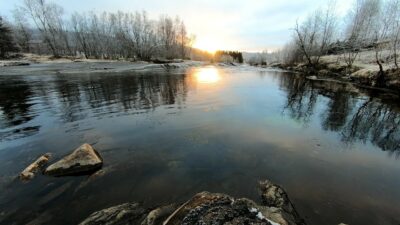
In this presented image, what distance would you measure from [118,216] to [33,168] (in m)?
3.83

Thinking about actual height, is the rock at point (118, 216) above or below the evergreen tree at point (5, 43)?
below

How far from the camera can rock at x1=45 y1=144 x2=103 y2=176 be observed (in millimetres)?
6203

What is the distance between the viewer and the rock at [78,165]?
620cm

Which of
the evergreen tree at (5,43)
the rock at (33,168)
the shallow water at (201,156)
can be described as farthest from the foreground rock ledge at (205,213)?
the evergreen tree at (5,43)

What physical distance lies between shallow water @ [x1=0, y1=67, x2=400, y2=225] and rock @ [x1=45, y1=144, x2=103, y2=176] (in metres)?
0.28

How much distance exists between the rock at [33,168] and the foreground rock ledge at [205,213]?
117 inches

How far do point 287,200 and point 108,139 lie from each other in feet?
23.3

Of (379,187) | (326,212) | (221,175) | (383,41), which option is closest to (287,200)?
(326,212)

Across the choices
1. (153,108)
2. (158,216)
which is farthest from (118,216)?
(153,108)

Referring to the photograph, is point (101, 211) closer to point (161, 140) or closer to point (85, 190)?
point (85, 190)

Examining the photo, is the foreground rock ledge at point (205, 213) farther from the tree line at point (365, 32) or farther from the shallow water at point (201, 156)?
the tree line at point (365, 32)

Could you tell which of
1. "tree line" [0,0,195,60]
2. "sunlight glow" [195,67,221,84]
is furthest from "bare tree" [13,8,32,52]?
"sunlight glow" [195,67,221,84]

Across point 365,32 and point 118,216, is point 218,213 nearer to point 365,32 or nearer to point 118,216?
point 118,216

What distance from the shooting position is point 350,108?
625 inches
